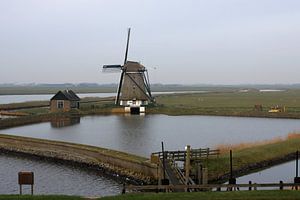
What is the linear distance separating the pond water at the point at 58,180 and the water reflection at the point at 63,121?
76.1ft

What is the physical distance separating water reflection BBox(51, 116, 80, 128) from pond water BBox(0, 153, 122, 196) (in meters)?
23.2

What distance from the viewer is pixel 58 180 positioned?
25234 millimetres

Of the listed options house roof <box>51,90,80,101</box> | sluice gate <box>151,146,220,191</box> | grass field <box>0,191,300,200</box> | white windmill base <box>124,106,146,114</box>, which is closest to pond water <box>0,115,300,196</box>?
sluice gate <box>151,146,220,191</box>

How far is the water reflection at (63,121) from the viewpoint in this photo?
180ft

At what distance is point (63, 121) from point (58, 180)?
35.5 m

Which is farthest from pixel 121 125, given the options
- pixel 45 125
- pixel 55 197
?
pixel 55 197

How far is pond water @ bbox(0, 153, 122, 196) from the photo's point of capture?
22.6 meters

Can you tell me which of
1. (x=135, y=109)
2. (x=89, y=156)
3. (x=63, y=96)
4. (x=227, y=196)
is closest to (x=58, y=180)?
(x=89, y=156)

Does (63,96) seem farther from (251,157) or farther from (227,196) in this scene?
(227,196)

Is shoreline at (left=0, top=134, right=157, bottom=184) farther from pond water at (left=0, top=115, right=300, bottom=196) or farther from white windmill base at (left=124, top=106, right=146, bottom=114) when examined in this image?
white windmill base at (left=124, top=106, right=146, bottom=114)

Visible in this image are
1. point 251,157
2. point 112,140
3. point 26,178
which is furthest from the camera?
point 112,140

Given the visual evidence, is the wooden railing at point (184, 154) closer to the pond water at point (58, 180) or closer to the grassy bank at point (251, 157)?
the grassy bank at point (251, 157)

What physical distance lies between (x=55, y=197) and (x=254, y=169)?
632 inches

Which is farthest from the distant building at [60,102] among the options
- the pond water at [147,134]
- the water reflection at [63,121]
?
the pond water at [147,134]
